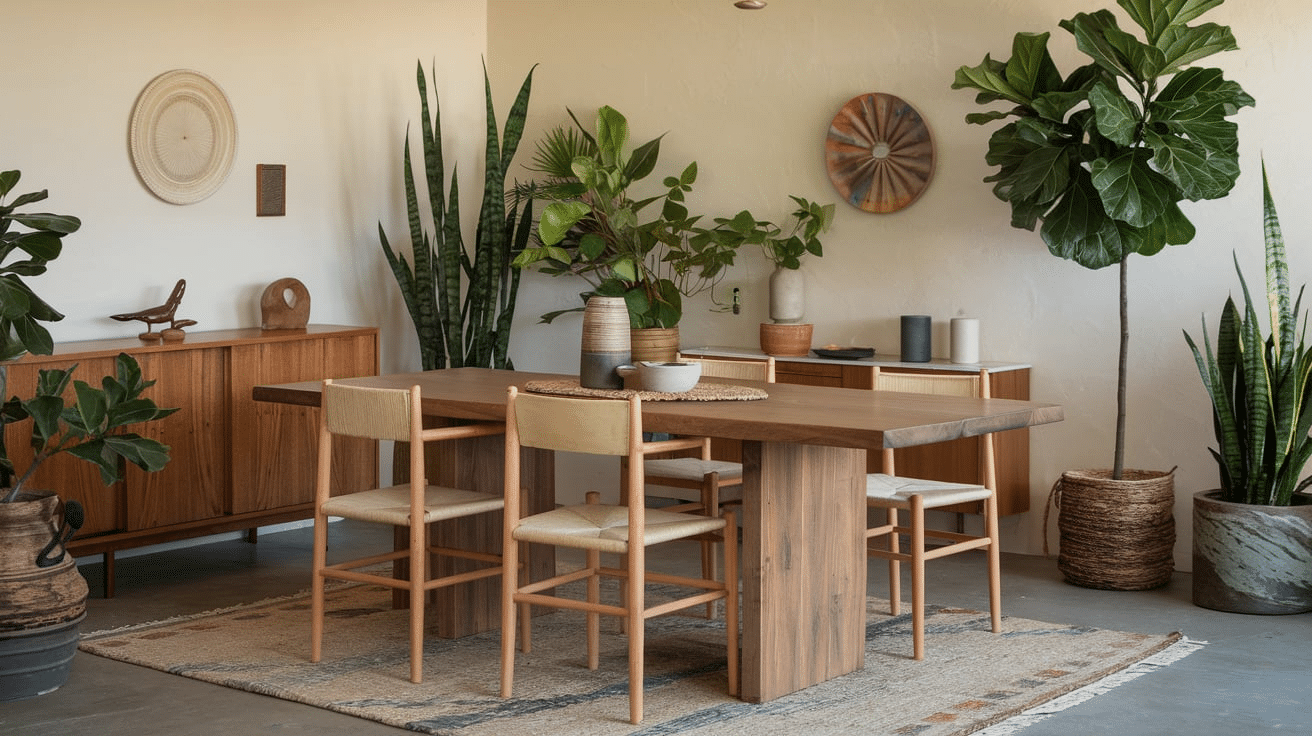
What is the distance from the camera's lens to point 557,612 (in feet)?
17.1

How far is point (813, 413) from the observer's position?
4.05 m

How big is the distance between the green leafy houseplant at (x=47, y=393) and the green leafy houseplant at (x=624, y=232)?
234cm

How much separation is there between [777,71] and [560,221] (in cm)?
123

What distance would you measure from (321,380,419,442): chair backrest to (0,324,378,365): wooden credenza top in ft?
4.72

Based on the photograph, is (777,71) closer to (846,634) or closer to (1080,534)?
(1080,534)

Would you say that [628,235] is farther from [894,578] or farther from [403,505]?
[403,505]

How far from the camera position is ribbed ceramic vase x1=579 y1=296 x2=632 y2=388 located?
462 cm

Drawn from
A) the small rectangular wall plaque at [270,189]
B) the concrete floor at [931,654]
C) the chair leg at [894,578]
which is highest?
the small rectangular wall plaque at [270,189]

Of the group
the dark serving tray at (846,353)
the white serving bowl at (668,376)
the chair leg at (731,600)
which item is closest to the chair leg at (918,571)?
the chair leg at (731,600)

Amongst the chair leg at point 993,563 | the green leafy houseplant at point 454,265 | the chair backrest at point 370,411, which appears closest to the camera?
the chair backrest at point 370,411

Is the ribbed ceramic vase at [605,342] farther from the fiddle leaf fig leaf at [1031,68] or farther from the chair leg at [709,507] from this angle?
the fiddle leaf fig leaf at [1031,68]

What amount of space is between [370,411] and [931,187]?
2964 mm

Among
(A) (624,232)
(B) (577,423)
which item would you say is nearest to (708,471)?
(B) (577,423)

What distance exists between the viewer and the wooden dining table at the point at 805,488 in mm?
3887
